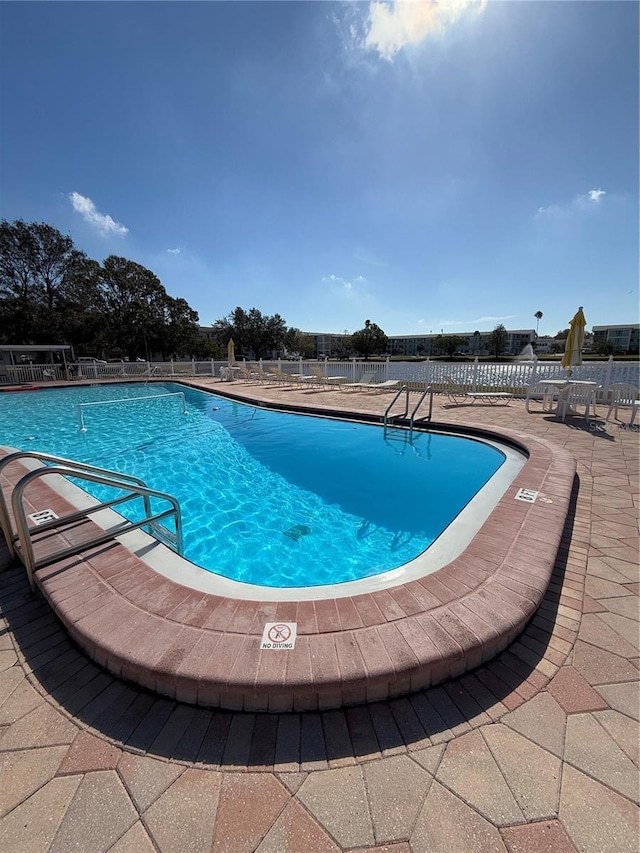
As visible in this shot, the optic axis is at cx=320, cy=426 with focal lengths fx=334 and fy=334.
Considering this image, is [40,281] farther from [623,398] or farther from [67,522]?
[623,398]

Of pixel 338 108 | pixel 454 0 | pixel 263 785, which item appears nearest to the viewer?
pixel 263 785

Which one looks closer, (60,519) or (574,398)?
(60,519)

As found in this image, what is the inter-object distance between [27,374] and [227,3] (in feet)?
64.7

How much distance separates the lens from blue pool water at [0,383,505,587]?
3.74m

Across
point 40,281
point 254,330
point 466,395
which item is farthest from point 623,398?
point 254,330

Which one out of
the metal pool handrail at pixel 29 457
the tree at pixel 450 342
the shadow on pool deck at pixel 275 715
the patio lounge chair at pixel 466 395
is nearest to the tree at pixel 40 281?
the patio lounge chair at pixel 466 395

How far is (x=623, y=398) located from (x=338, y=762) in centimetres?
1098

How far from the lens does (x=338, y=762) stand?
1337 millimetres

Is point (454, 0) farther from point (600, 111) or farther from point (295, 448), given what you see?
point (295, 448)

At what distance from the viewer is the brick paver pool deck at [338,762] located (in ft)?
3.66

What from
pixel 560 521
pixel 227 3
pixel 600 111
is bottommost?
pixel 560 521

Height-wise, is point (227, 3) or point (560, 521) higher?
point (227, 3)

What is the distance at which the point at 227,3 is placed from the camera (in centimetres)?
700

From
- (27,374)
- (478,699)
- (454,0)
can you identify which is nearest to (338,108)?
(454,0)
